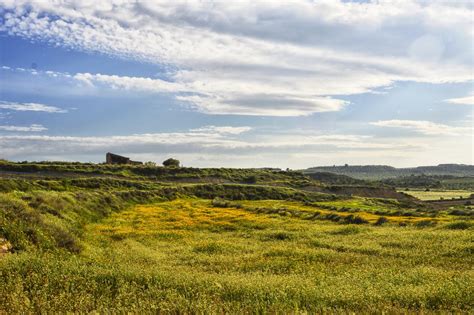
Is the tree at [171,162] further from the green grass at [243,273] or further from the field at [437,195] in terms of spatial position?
the green grass at [243,273]

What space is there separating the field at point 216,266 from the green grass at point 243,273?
47 millimetres

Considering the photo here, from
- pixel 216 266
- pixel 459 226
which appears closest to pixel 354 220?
pixel 459 226

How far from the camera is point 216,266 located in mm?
17562

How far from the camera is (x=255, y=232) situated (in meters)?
32.3

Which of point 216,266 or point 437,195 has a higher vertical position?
point 216,266

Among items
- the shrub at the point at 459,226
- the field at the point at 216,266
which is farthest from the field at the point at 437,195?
the shrub at the point at 459,226

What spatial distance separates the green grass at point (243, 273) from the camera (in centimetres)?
983

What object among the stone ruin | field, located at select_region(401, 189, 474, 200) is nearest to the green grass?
field, located at select_region(401, 189, 474, 200)

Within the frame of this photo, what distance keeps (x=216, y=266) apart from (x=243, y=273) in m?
2.36

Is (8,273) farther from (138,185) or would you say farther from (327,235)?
(138,185)

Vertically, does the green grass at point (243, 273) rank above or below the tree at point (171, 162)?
below

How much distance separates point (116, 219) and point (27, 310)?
3194 centimetres

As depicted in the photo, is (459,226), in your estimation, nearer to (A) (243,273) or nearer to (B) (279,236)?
(B) (279,236)

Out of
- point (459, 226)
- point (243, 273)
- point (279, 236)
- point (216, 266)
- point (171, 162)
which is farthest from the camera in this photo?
point (171, 162)
